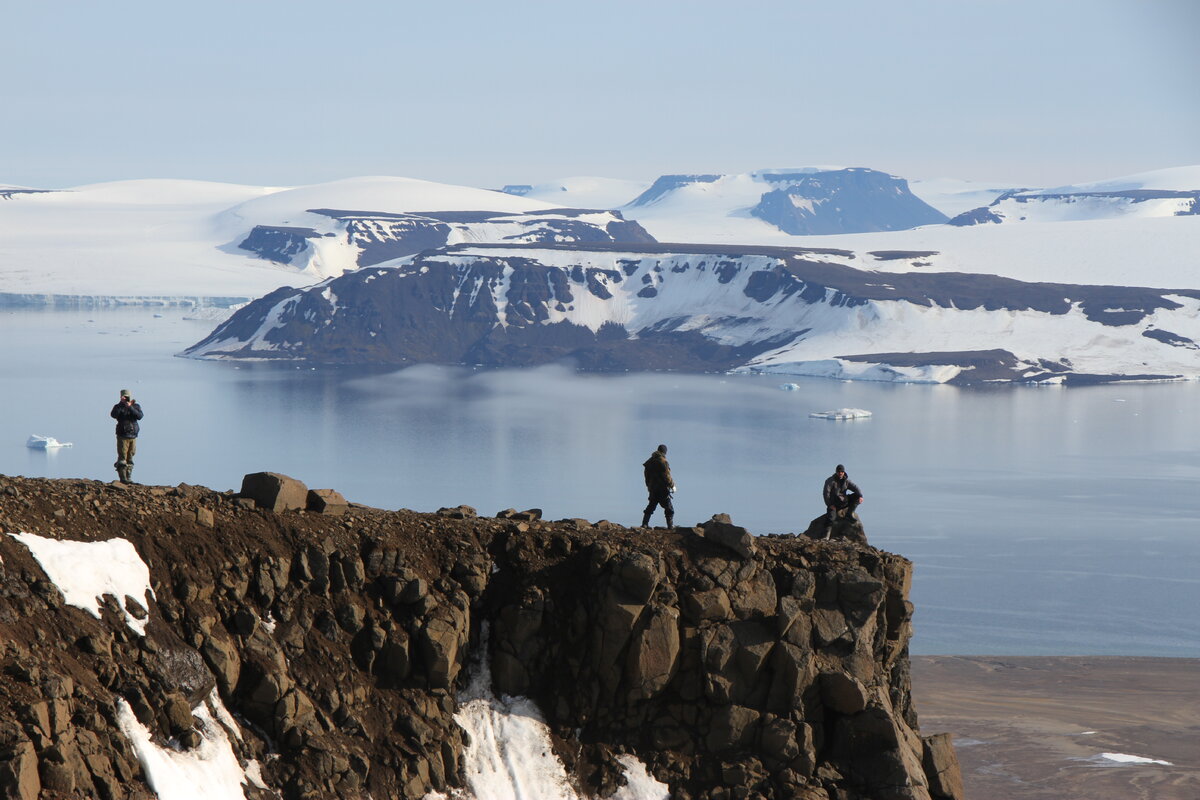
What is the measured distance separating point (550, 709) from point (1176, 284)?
172m

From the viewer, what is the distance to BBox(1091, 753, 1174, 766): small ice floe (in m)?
28.6

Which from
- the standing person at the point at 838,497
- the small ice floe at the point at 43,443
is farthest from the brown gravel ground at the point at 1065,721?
the small ice floe at the point at 43,443

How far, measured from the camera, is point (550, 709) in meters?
14.7

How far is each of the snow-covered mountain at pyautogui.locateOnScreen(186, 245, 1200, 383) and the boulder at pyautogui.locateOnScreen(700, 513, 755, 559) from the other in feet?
413

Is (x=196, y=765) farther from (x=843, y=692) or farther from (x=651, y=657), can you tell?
(x=843, y=692)

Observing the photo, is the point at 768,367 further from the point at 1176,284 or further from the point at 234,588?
the point at 234,588

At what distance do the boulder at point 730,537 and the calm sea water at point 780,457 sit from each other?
2414 centimetres

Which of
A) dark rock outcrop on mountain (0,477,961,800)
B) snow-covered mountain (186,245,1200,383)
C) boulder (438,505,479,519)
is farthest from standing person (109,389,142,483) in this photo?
snow-covered mountain (186,245,1200,383)

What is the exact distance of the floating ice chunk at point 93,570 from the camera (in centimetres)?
1253

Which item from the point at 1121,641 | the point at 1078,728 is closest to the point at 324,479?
the point at 1121,641

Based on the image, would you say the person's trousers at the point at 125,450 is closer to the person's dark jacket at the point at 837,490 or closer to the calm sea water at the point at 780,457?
the person's dark jacket at the point at 837,490

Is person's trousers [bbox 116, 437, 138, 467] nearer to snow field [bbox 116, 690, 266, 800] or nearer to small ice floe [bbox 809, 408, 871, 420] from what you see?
snow field [bbox 116, 690, 266, 800]

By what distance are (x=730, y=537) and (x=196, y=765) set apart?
19.0ft

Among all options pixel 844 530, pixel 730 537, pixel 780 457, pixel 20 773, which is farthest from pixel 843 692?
pixel 780 457
